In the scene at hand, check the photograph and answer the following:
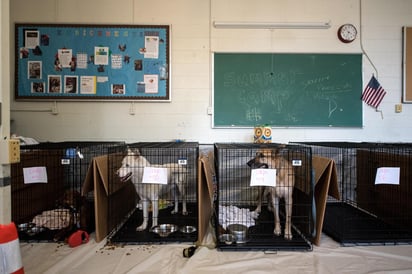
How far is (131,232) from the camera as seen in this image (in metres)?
2.41

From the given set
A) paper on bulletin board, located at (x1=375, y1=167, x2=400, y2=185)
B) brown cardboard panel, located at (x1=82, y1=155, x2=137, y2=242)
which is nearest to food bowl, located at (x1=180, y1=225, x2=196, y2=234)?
brown cardboard panel, located at (x1=82, y1=155, x2=137, y2=242)

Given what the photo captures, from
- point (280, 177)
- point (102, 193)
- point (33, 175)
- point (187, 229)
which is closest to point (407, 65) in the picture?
point (280, 177)

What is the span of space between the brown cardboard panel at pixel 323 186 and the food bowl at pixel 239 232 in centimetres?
63

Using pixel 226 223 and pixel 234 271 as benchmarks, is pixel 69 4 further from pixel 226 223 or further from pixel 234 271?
pixel 234 271

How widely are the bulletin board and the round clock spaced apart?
251 centimetres

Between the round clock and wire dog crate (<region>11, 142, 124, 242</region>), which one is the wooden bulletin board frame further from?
wire dog crate (<region>11, 142, 124, 242</region>)

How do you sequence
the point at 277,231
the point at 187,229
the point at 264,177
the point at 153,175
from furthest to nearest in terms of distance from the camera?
the point at 187,229
the point at 277,231
the point at 153,175
the point at 264,177

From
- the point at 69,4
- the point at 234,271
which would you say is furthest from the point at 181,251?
the point at 69,4

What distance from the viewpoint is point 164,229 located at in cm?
239

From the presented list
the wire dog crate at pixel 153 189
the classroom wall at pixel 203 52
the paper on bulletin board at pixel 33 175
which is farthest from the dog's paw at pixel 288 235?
the paper on bulletin board at pixel 33 175

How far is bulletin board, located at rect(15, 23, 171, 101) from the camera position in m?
3.41

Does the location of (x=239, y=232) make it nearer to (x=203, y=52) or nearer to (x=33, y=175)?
(x=33, y=175)

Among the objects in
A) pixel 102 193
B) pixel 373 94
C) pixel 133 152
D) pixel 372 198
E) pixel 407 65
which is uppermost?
pixel 407 65

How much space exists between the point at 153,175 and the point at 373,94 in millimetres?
3372
